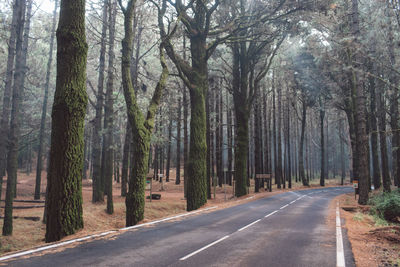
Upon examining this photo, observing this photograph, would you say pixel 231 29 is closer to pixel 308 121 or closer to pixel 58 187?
pixel 58 187

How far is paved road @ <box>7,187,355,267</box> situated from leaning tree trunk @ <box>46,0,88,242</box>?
179 centimetres

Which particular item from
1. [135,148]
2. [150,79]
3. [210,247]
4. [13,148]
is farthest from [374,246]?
[150,79]

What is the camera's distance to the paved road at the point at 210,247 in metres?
6.42

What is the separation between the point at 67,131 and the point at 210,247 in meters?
5.36

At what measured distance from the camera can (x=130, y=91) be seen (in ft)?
44.7

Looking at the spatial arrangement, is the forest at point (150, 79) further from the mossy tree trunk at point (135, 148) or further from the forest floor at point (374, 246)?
the forest floor at point (374, 246)

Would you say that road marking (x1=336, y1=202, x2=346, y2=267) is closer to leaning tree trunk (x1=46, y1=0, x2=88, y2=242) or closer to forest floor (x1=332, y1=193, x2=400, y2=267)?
forest floor (x1=332, y1=193, x2=400, y2=267)

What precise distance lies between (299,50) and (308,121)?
33065 mm

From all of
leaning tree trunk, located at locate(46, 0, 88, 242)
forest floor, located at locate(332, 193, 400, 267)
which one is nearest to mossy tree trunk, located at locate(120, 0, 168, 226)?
leaning tree trunk, located at locate(46, 0, 88, 242)

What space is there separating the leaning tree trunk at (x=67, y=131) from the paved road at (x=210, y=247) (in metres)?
1.79

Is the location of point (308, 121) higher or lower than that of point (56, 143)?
higher

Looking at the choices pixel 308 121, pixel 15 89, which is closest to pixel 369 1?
pixel 15 89

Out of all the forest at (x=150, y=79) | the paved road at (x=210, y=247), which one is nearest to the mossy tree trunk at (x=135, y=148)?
the forest at (x=150, y=79)

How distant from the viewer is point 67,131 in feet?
30.6
